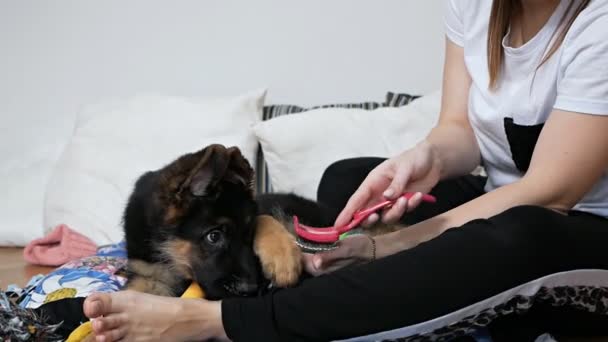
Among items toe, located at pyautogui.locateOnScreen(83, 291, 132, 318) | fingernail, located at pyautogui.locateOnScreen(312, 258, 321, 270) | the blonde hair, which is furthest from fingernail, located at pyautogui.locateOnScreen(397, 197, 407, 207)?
toe, located at pyautogui.locateOnScreen(83, 291, 132, 318)

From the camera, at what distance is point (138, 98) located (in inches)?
99.3

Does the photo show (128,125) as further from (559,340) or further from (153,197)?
(559,340)

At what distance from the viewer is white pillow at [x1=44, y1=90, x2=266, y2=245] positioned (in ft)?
7.48

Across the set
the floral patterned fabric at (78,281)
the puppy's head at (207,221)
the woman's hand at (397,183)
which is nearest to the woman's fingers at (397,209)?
the woman's hand at (397,183)

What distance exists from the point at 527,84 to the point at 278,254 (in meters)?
0.68

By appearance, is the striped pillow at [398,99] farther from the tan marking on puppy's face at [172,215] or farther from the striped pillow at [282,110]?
the tan marking on puppy's face at [172,215]

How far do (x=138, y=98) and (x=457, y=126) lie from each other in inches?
54.3

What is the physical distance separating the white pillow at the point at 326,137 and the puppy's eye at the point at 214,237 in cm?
97

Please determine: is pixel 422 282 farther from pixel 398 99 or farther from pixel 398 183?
pixel 398 99

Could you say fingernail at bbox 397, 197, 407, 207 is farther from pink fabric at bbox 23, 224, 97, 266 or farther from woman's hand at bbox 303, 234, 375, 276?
pink fabric at bbox 23, 224, 97, 266

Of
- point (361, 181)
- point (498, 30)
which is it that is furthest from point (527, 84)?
point (361, 181)

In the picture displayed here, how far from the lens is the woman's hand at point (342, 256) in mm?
1270

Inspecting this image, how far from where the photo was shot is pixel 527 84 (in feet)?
4.66

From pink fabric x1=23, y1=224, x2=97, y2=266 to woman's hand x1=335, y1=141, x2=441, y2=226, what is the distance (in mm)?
1057
